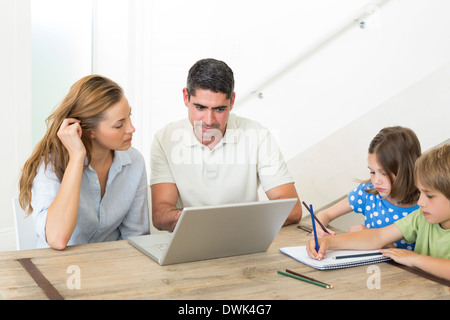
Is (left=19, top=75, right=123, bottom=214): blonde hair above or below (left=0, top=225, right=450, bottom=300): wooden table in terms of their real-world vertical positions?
above

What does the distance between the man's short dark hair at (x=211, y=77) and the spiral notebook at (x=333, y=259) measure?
81 cm

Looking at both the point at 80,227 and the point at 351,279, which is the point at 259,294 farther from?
the point at 80,227

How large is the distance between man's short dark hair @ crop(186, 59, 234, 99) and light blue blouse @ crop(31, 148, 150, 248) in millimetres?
392

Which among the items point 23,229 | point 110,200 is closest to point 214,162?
point 110,200

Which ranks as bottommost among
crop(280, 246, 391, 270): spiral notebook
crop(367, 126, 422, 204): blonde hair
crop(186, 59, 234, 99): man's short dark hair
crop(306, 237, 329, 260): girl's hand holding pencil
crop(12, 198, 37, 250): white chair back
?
crop(12, 198, 37, 250): white chair back

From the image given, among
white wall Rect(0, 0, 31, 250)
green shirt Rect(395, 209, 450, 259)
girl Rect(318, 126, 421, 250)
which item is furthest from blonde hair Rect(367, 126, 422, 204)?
white wall Rect(0, 0, 31, 250)

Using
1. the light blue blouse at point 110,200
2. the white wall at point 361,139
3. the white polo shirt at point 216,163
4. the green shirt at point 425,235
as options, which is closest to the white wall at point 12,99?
the white polo shirt at point 216,163

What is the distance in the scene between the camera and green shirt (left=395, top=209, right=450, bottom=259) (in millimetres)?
1497

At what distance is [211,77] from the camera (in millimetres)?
1992

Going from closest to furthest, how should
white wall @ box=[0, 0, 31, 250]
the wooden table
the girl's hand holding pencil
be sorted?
the wooden table
the girl's hand holding pencil
white wall @ box=[0, 0, 31, 250]

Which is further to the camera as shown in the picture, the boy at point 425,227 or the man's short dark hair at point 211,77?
the man's short dark hair at point 211,77

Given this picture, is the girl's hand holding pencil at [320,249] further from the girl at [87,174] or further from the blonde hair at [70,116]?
the blonde hair at [70,116]

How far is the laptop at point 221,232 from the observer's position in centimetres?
121

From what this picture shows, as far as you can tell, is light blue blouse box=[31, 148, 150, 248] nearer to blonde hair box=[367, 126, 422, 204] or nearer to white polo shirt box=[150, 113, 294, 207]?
white polo shirt box=[150, 113, 294, 207]
